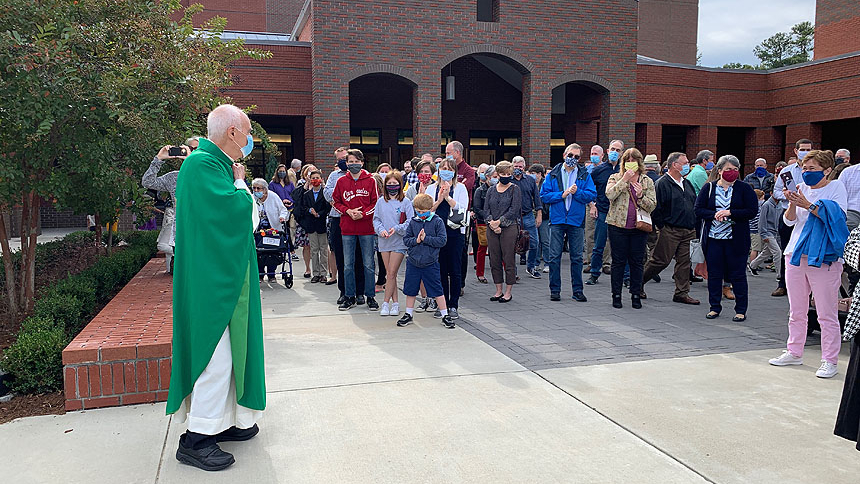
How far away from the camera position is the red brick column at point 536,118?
62.7 ft

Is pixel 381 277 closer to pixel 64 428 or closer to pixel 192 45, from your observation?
pixel 192 45

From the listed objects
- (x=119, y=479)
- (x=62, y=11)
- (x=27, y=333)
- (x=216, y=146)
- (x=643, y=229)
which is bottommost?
(x=119, y=479)

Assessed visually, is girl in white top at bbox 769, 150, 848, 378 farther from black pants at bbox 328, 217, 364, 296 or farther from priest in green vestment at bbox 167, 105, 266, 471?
black pants at bbox 328, 217, 364, 296

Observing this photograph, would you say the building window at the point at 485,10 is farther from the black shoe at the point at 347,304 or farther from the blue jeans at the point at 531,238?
the black shoe at the point at 347,304

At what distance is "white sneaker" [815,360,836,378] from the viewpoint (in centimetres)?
529

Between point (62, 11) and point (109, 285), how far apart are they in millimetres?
3139

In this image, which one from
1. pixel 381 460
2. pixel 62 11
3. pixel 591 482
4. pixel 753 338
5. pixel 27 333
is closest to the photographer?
pixel 591 482

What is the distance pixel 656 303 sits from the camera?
8617 mm

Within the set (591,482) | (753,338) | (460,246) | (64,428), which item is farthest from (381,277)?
(591,482)

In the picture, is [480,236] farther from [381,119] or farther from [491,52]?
[381,119]

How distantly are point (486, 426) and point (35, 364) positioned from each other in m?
3.38

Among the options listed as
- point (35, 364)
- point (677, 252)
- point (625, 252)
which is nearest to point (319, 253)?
point (625, 252)

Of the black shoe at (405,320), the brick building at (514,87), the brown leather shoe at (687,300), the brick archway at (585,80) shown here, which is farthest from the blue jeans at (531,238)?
the brick archway at (585,80)

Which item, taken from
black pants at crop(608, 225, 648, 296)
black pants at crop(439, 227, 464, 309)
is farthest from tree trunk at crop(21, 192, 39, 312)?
black pants at crop(608, 225, 648, 296)
